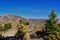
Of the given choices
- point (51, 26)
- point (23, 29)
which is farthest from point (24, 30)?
point (51, 26)

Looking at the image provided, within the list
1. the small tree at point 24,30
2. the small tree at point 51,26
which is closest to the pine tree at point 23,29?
the small tree at point 24,30

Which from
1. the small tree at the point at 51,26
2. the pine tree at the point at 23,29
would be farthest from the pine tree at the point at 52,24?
the pine tree at the point at 23,29

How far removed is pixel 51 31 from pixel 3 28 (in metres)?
16.3

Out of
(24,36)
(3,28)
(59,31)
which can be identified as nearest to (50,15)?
(59,31)

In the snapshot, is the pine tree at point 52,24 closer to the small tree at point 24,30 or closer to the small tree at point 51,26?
the small tree at point 51,26

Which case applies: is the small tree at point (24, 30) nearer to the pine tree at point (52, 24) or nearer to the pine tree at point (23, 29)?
the pine tree at point (23, 29)

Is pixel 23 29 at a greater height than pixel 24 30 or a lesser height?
greater

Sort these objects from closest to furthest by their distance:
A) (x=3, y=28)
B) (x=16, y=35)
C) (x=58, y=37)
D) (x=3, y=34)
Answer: (x=58, y=37)
(x=16, y=35)
(x=3, y=34)
(x=3, y=28)

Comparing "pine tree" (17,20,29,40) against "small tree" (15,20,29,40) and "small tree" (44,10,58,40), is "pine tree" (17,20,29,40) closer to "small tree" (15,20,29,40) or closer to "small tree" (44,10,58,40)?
"small tree" (15,20,29,40)

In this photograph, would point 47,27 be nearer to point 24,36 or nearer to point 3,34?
point 24,36

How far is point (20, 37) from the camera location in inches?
1592

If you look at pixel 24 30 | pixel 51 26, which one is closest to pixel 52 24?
pixel 51 26

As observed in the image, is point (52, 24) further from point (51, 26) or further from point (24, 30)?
point (24, 30)

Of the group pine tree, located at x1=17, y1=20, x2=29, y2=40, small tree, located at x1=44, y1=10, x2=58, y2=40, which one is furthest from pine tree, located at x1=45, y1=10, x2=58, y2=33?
pine tree, located at x1=17, y1=20, x2=29, y2=40
